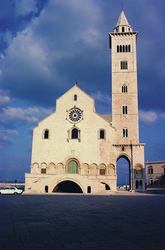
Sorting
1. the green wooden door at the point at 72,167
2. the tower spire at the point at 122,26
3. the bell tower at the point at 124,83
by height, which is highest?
the tower spire at the point at 122,26

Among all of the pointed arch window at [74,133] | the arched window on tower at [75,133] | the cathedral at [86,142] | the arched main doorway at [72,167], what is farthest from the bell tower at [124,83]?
the arched main doorway at [72,167]

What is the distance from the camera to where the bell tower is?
43406 millimetres

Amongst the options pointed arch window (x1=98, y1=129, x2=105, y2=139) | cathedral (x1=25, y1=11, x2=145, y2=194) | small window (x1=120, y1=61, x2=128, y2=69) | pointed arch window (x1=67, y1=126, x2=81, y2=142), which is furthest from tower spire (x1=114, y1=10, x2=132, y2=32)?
pointed arch window (x1=67, y1=126, x2=81, y2=142)

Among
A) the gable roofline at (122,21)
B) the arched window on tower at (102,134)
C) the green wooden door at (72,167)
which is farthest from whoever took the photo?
the gable roofline at (122,21)

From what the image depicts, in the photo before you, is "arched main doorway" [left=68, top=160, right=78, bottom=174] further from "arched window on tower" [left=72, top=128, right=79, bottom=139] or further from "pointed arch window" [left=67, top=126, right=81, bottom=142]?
"arched window on tower" [left=72, top=128, right=79, bottom=139]

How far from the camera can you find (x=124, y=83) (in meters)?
45.7

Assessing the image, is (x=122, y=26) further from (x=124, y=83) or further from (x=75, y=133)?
(x=75, y=133)

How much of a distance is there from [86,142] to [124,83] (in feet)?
46.3

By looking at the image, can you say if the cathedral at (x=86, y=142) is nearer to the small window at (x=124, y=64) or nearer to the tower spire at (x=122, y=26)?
the small window at (x=124, y=64)

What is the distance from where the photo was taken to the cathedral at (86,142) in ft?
133

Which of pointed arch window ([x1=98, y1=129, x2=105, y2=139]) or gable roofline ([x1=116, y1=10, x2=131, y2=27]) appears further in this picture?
gable roofline ([x1=116, y1=10, x2=131, y2=27])

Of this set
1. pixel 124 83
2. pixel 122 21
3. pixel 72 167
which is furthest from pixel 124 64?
pixel 72 167

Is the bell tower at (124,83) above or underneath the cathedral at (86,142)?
above

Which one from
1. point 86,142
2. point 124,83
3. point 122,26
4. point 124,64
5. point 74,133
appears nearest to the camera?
point 86,142
